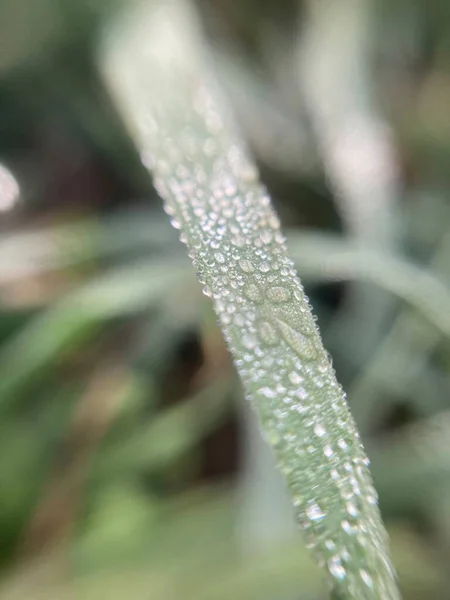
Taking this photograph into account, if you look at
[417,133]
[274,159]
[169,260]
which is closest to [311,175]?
[274,159]

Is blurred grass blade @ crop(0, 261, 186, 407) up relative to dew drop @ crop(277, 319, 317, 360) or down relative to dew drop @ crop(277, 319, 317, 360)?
up

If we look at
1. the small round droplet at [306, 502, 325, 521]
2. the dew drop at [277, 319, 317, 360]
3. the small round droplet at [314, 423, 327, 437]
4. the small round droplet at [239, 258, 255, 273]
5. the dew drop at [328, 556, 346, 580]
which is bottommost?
the dew drop at [328, 556, 346, 580]

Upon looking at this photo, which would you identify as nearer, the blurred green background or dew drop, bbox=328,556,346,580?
dew drop, bbox=328,556,346,580

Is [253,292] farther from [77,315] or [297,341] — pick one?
[77,315]

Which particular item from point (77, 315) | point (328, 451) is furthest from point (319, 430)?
point (77, 315)

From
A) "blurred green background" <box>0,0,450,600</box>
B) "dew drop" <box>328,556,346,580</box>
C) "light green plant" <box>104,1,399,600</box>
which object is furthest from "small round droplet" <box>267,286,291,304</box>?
"blurred green background" <box>0,0,450,600</box>

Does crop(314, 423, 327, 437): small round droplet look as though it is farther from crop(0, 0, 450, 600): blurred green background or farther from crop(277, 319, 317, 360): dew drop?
crop(0, 0, 450, 600): blurred green background

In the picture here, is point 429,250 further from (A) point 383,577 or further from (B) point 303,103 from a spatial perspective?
(A) point 383,577

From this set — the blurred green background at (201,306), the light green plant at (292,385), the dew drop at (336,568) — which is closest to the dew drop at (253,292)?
the light green plant at (292,385)
